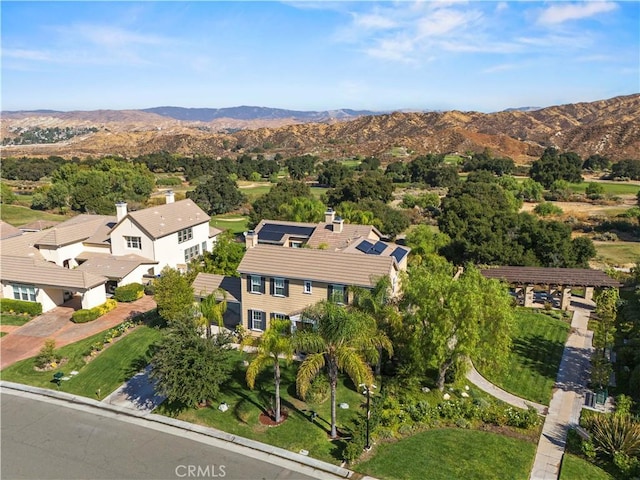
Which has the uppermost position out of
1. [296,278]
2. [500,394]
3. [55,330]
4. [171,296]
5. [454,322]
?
[296,278]

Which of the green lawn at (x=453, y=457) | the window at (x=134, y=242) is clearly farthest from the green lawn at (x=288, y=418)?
the window at (x=134, y=242)

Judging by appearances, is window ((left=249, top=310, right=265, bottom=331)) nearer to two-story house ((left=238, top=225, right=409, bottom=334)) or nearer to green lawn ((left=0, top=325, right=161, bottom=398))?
two-story house ((left=238, top=225, right=409, bottom=334))

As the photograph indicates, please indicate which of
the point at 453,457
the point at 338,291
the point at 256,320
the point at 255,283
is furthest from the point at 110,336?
the point at 453,457

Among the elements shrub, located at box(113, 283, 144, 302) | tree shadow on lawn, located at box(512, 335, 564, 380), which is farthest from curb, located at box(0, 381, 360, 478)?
tree shadow on lawn, located at box(512, 335, 564, 380)

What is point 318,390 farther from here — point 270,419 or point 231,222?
point 231,222

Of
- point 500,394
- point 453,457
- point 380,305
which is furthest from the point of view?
point 500,394

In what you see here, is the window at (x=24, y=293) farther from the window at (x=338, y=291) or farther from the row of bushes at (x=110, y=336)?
the window at (x=338, y=291)

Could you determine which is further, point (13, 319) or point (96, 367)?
point (13, 319)
